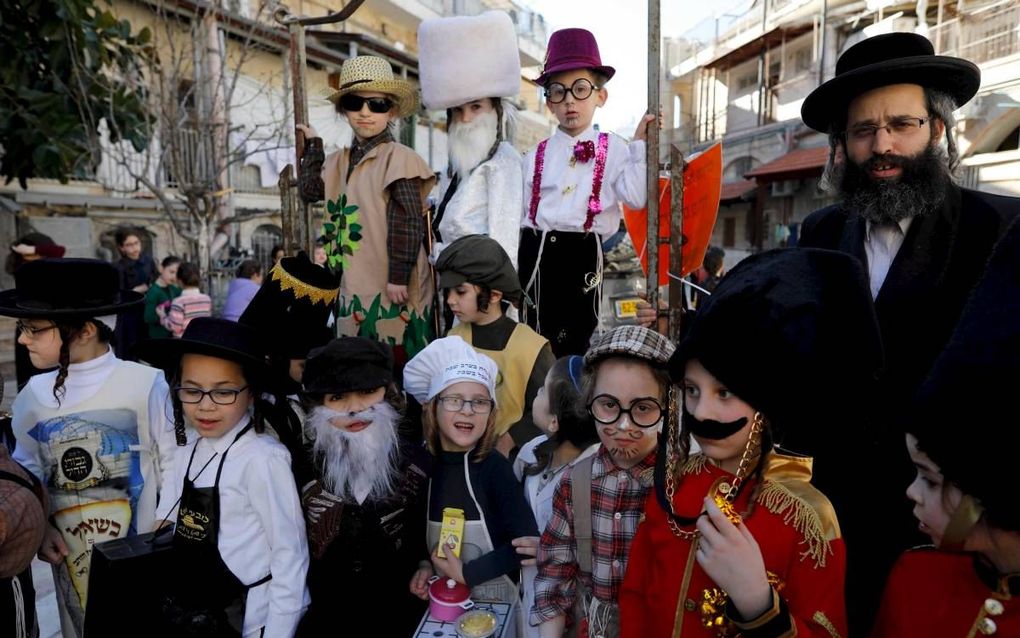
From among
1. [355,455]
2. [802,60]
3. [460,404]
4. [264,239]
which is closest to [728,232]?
[802,60]

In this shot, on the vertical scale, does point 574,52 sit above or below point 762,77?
below

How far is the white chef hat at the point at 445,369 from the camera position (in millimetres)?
2535

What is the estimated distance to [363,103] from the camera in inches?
141

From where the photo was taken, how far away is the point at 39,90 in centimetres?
748

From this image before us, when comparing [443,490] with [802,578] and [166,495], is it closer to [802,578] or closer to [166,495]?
[166,495]

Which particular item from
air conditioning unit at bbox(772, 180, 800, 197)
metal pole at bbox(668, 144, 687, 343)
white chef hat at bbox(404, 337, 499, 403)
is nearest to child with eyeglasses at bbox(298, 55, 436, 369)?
white chef hat at bbox(404, 337, 499, 403)

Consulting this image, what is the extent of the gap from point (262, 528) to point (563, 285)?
2082 mm

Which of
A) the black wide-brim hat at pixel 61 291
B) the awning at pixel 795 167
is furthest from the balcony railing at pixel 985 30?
the black wide-brim hat at pixel 61 291

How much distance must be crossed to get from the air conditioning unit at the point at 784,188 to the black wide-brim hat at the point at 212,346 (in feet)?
69.7

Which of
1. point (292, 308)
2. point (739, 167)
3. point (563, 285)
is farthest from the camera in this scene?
point (739, 167)

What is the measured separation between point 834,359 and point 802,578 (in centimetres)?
52

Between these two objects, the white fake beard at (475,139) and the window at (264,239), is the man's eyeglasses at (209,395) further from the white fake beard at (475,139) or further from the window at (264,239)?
the window at (264,239)

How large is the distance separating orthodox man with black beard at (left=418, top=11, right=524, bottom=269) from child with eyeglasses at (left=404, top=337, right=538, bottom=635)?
1230mm

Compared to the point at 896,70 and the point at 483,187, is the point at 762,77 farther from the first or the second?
the point at 896,70
